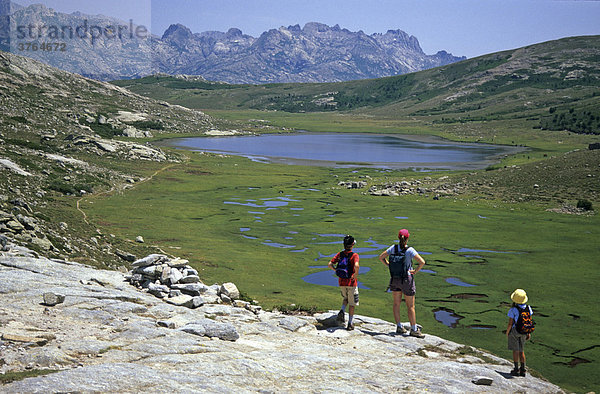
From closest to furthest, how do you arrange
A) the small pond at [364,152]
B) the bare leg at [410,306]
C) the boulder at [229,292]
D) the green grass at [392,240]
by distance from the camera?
the bare leg at [410,306] < the boulder at [229,292] < the green grass at [392,240] < the small pond at [364,152]

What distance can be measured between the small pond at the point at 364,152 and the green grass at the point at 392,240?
155ft

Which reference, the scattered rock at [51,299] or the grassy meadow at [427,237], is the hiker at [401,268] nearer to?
the grassy meadow at [427,237]

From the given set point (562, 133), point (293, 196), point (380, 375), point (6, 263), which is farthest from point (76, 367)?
point (562, 133)

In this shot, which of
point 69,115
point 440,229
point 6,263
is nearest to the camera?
point 6,263

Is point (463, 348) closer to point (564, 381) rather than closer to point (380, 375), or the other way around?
point (564, 381)

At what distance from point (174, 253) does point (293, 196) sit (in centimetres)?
4123

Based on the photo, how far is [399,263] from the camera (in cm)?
2056

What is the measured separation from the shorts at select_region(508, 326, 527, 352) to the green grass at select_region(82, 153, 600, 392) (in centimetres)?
427

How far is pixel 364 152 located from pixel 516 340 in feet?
490

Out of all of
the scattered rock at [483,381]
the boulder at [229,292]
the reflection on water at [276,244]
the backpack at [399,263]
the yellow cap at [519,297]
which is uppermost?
the backpack at [399,263]

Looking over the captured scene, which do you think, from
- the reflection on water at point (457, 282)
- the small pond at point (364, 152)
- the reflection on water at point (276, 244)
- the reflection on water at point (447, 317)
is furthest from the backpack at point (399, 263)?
the small pond at point (364, 152)

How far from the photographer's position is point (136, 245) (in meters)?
44.4

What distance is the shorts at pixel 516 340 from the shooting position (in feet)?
59.8

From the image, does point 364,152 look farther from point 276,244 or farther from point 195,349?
point 195,349
